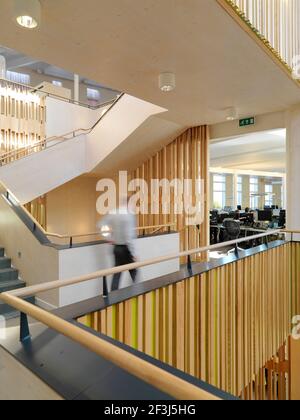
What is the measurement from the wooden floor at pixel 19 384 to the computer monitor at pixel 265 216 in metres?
9.60

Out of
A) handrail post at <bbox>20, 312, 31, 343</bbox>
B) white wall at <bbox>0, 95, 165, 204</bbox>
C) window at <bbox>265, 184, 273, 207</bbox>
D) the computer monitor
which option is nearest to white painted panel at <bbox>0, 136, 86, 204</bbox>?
white wall at <bbox>0, 95, 165, 204</bbox>

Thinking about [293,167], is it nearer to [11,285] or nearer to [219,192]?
[11,285]

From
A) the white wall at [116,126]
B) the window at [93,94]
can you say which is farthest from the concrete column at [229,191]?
the white wall at [116,126]

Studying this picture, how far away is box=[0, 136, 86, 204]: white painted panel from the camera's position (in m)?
6.12

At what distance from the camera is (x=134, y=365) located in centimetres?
89

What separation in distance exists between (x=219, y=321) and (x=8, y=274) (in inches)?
125

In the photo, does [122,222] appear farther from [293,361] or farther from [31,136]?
[31,136]

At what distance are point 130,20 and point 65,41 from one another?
2.32 feet

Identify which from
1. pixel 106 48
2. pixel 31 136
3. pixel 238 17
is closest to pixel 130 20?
Result: pixel 106 48

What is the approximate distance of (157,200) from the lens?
7203mm

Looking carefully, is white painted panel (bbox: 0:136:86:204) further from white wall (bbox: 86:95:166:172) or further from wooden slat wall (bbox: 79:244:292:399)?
wooden slat wall (bbox: 79:244:292:399)

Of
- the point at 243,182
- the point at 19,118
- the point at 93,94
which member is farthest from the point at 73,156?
the point at 243,182

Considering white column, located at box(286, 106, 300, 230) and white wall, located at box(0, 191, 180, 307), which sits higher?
white column, located at box(286, 106, 300, 230)

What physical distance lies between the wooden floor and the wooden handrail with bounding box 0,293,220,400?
25 centimetres
